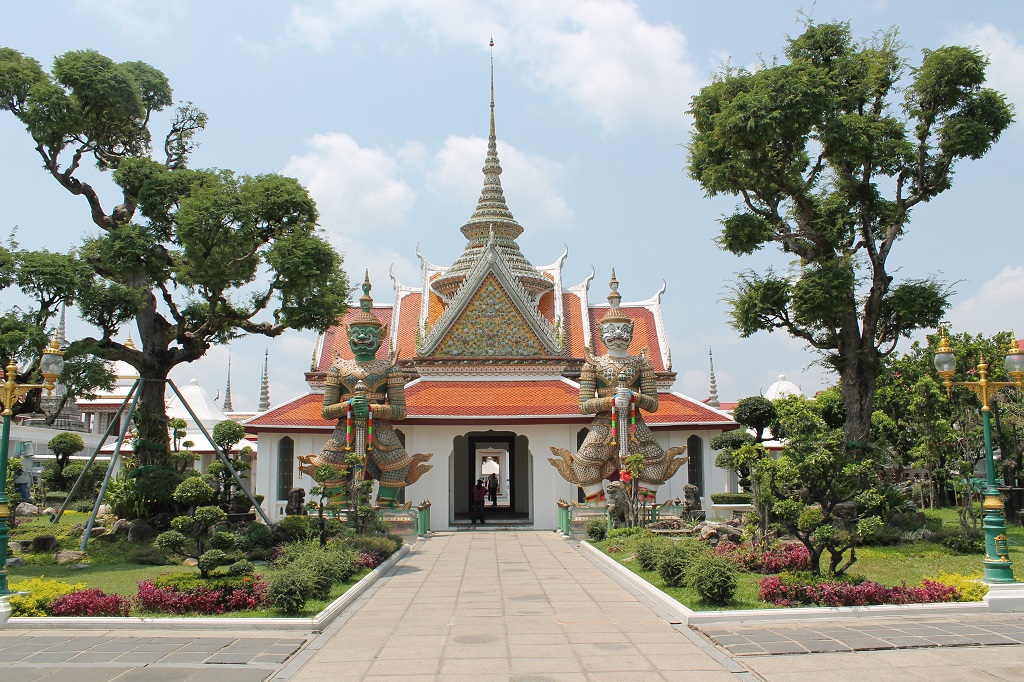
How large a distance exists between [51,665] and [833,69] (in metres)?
15.5

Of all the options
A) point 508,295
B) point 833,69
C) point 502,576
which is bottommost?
point 502,576

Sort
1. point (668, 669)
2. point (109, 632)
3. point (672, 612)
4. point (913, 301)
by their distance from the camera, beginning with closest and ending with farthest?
point (668, 669) → point (109, 632) → point (672, 612) → point (913, 301)

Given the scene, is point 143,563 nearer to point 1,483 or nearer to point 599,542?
point 1,483

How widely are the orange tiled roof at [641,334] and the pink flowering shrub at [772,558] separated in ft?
41.8

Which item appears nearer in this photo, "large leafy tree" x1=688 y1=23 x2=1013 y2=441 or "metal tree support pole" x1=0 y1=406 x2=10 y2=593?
"metal tree support pole" x1=0 y1=406 x2=10 y2=593

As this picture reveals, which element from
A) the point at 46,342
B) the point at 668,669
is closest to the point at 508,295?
the point at 46,342

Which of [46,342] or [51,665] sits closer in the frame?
[51,665]

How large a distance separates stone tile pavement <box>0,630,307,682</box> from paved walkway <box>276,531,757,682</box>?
36cm

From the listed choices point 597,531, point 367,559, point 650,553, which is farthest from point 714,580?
point 597,531

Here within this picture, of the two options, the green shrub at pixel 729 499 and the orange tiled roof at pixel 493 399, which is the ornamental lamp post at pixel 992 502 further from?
the green shrub at pixel 729 499

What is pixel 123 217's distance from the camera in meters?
15.9

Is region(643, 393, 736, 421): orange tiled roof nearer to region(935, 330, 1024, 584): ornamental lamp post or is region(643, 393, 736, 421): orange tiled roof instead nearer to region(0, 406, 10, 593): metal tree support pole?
region(935, 330, 1024, 584): ornamental lamp post

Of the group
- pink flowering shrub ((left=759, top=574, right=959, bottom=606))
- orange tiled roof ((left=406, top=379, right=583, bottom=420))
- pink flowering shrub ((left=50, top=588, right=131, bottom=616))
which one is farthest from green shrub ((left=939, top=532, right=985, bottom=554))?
pink flowering shrub ((left=50, top=588, right=131, bottom=616))

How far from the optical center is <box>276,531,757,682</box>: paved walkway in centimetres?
636
